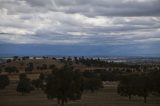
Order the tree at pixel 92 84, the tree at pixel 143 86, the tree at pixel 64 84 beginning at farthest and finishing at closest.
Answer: the tree at pixel 92 84 → the tree at pixel 143 86 → the tree at pixel 64 84

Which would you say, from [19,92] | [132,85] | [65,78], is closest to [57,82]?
[65,78]

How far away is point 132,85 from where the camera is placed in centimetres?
9706

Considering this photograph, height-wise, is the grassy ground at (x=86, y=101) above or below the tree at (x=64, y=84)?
below

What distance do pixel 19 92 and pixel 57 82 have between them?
204 ft

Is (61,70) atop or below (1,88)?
atop

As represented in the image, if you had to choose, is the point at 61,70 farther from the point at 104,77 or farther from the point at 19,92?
the point at 104,77

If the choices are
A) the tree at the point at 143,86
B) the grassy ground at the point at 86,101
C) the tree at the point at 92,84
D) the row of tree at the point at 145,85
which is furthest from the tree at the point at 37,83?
the tree at the point at 143,86

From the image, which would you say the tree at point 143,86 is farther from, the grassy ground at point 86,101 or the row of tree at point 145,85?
the grassy ground at point 86,101

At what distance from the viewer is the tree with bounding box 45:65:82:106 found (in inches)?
2625

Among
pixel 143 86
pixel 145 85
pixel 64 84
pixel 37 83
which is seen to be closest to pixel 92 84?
pixel 37 83

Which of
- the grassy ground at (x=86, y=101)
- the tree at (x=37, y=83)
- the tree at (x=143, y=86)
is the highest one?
the tree at (x=143, y=86)

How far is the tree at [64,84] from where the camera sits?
6669cm

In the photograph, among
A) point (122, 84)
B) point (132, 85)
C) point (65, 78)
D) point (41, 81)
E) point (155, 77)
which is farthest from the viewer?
point (41, 81)

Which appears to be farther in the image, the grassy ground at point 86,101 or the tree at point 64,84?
the grassy ground at point 86,101
